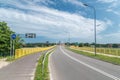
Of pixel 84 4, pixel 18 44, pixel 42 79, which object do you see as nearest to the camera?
pixel 42 79

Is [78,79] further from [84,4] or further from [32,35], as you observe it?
[32,35]

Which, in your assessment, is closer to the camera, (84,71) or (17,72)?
(17,72)

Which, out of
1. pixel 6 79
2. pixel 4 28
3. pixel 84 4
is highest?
pixel 84 4

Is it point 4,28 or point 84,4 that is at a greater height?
point 84,4

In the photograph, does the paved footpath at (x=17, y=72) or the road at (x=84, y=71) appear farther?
the paved footpath at (x=17, y=72)

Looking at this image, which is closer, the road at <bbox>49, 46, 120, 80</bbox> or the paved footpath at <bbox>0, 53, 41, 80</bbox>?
the road at <bbox>49, 46, 120, 80</bbox>

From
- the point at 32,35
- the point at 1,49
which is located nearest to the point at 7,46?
the point at 1,49

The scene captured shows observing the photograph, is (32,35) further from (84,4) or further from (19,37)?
(84,4)

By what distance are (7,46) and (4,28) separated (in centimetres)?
429

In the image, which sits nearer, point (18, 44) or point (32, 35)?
point (18, 44)

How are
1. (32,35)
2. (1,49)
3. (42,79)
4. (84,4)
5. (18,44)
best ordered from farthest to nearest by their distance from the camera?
(32,35)
(18,44)
(1,49)
(84,4)
(42,79)

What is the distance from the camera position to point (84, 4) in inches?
1946

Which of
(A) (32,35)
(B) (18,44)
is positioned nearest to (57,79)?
(B) (18,44)

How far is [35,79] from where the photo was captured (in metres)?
15.4
